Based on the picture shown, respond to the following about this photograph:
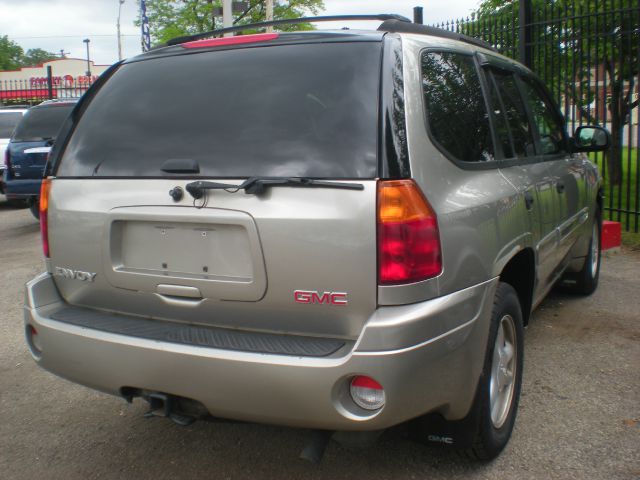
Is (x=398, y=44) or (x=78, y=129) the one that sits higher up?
(x=398, y=44)

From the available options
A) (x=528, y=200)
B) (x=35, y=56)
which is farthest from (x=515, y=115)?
(x=35, y=56)

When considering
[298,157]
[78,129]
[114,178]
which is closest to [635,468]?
[298,157]

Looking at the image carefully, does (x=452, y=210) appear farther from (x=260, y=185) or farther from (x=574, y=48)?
(x=574, y=48)

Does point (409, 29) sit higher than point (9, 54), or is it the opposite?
point (9, 54)

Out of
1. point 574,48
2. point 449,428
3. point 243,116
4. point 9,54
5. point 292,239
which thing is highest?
point 9,54

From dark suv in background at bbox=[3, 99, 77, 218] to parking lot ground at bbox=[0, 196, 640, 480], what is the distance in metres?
6.55

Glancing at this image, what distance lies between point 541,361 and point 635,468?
4.47 feet

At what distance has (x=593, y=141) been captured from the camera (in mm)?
4945

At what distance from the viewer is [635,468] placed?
3.00 m

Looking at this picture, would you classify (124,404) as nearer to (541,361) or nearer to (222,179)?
(222,179)

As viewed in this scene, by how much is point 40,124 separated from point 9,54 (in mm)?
116232

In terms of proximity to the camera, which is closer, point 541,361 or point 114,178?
point 114,178

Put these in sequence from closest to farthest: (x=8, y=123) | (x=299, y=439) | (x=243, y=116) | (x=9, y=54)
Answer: (x=243, y=116)
(x=299, y=439)
(x=8, y=123)
(x=9, y=54)

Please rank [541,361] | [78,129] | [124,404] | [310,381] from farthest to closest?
1. [541,361]
2. [124,404]
3. [78,129]
4. [310,381]
